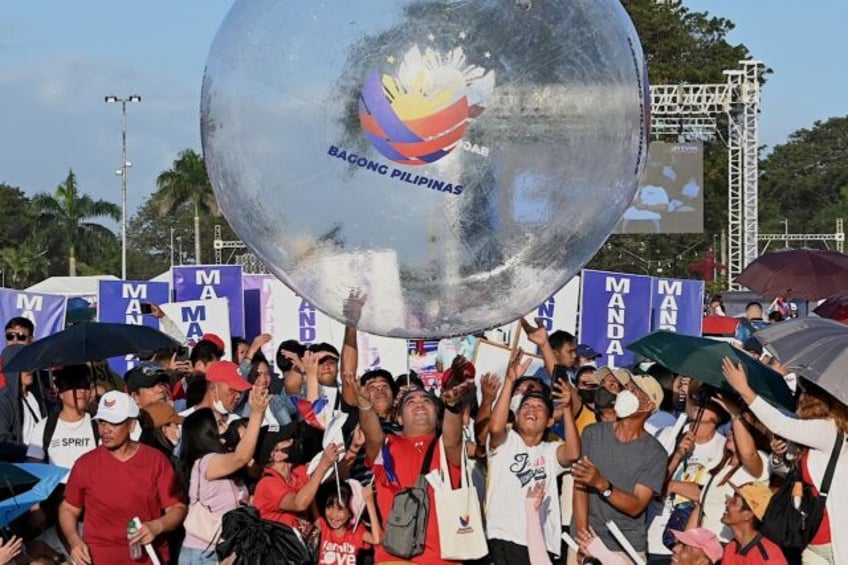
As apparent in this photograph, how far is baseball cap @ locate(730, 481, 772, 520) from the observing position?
24.2 ft

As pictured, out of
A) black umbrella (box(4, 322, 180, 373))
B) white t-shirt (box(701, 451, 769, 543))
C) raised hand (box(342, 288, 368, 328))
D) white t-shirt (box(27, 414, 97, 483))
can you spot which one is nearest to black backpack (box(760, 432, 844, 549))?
white t-shirt (box(701, 451, 769, 543))

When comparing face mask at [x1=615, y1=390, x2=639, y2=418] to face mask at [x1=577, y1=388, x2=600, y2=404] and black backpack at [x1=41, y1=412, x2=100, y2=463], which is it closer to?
face mask at [x1=577, y1=388, x2=600, y2=404]

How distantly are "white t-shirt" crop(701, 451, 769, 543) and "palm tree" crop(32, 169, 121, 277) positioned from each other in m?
64.5

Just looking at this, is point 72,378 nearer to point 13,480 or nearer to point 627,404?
point 13,480

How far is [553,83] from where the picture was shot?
217 inches

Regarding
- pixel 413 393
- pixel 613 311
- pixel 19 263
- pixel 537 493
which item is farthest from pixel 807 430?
pixel 19 263

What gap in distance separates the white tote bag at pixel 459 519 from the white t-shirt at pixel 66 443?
6.32 ft

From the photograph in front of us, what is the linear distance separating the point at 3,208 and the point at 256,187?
3572 inches

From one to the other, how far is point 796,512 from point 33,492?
3484 millimetres

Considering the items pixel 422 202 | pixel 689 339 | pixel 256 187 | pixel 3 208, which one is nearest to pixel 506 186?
pixel 422 202

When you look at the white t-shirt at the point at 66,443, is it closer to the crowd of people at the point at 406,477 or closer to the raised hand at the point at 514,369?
the crowd of people at the point at 406,477

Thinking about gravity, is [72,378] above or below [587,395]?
above

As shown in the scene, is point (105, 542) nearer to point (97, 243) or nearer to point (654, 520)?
point (654, 520)

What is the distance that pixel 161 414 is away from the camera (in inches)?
353
